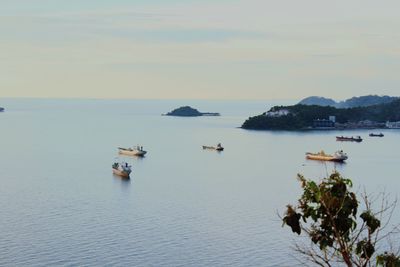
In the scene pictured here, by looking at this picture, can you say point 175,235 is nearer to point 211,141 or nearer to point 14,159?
point 14,159

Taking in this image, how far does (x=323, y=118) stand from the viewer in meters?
172

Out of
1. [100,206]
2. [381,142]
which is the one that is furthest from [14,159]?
[381,142]

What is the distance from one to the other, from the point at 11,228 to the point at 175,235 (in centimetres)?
1063

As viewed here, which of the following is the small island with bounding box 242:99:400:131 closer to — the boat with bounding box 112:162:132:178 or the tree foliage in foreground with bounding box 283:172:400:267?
the boat with bounding box 112:162:132:178

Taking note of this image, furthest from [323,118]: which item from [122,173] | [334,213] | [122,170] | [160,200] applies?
[334,213]

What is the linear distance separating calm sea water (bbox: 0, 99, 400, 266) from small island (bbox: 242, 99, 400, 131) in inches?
1801

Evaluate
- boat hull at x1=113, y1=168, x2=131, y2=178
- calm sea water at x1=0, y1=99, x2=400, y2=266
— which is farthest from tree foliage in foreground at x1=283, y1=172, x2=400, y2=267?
boat hull at x1=113, y1=168, x2=131, y2=178

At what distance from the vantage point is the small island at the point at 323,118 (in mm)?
164250

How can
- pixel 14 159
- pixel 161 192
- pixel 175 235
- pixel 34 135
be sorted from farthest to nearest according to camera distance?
pixel 34 135 → pixel 14 159 → pixel 161 192 → pixel 175 235

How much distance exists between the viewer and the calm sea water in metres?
35.2

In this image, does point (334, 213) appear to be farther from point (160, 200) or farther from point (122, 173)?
point (122, 173)

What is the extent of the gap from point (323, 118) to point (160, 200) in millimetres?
122496

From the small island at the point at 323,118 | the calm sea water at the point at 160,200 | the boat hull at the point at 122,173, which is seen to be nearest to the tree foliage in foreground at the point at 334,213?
the calm sea water at the point at 160,200

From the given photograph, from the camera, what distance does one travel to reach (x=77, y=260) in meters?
33.4
